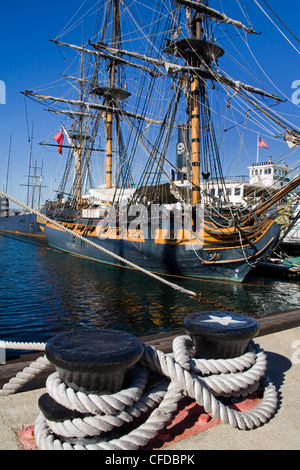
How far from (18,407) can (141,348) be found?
1.17 metres

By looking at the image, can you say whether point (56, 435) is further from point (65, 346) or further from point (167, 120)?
point (167, 120)

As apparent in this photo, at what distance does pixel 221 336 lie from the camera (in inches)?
107

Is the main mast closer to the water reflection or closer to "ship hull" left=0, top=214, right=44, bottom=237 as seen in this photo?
the water reflection

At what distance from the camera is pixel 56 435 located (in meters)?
2.19

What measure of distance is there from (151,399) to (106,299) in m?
12.3

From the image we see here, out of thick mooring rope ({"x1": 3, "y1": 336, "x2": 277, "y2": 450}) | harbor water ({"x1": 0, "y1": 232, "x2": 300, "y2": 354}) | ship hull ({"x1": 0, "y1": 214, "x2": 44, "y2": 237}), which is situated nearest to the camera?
thick mooring rope ({"x1": 3, "y1": 336, "x2": 277, "y2": 450})

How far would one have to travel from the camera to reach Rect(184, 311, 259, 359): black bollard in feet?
9.03

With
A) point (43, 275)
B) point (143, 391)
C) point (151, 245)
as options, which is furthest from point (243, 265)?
point (143, 391)

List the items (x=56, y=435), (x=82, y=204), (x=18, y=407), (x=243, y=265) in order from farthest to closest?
(x=82, y=204) → (x=243, y=265) → (x=18, y=407) → (x=56, y=435)

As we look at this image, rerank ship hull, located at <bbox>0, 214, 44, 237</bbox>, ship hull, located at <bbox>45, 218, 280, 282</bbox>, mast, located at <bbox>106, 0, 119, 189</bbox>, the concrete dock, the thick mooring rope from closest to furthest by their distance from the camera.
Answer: the thick mooring rope, the concrete dock, ship hull, located at <bbox>45, 218, 280, 282</bbox>, mast, located at <bbox>106, 0, 119, 189</bbox>, ship hull, located at <bbox>0, 214, 44, 237</bbox>

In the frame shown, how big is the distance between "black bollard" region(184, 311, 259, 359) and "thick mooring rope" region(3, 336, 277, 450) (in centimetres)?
9

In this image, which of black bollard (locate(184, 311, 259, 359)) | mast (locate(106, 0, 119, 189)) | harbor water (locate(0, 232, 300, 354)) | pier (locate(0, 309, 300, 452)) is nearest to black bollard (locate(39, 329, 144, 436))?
pier (locate(0, 309, 300, 452))

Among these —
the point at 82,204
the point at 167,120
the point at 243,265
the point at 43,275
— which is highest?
the point at 167,120

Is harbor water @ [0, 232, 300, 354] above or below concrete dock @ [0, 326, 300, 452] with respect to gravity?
below
